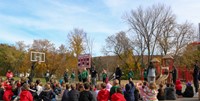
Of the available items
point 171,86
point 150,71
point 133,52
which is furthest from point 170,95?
point 133,52

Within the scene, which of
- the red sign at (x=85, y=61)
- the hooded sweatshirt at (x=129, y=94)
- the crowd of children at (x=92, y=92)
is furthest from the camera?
the red sign at (x=85, y=61)

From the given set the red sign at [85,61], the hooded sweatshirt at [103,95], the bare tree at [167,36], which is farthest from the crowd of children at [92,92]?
the bare tree at [167,36]

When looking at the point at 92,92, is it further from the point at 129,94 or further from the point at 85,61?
the point at 85,61

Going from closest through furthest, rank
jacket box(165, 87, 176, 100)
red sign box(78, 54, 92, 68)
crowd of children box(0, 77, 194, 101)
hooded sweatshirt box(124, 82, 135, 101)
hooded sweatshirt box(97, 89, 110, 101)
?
1. crowd of children box(0, 77, 194, 101)
2. hooded sweatshirt box(97, 89, 110, 101)
3. hooded sweatshirt box(124, 82, 135, 101)
4. jacket box(165, 87, 176, 100)
5. red sign box(78, 54, 92, 68)

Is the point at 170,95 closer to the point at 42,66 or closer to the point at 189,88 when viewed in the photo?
the point at 189,88

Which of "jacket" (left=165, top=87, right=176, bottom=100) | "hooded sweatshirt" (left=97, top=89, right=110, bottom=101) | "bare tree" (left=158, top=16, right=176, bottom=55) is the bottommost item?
"jacket" (left=165, top=87, right=176, bottom=100)

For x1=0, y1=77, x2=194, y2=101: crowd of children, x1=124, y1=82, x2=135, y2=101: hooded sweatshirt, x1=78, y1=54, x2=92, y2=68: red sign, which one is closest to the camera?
x1=0, y1=77, x2=194, y2=101: crowd of children

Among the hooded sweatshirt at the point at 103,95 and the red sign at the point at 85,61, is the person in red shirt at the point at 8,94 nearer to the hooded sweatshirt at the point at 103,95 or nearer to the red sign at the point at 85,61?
the hooded sweatshirt at the point at 103,95

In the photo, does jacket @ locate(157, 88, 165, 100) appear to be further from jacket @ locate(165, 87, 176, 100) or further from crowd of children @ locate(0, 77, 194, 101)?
jacket @ locate(165, 87, 176, 100)

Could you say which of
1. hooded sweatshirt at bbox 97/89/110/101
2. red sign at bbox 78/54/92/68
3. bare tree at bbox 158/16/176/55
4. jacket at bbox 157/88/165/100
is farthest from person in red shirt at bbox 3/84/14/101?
bare tree at bbox 158/16/176/55

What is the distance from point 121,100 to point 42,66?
5850 cm

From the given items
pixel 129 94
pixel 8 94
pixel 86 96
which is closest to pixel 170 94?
pixel 129 94

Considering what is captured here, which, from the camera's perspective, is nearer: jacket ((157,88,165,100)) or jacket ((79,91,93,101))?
jacket ((79,91,93,101))

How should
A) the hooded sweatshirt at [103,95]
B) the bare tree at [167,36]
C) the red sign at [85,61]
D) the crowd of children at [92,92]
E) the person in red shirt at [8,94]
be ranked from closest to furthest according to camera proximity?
the crowd of children at [92,92] → the hooded sweatshirt at [103,95] → the person in red shirt at [8,94] → the red sign at [85,61] → the bare tree at [167,36]
